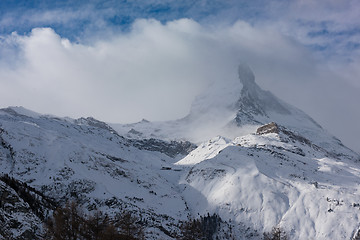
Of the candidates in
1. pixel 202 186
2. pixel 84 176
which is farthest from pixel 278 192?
pixel 84 176

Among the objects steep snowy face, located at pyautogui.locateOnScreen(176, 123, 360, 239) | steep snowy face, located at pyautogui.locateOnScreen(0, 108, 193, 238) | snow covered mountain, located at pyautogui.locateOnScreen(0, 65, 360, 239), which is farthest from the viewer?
steep snowy face, located at pyautogui.locateOnScreen(176, 123, 360, 239)

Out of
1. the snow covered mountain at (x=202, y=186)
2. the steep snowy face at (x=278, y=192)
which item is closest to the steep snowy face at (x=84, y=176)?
the snow covered mountain at (x=202, y=186)

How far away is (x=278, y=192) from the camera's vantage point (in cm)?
14525

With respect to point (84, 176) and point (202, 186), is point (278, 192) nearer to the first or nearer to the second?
point (202, 186)

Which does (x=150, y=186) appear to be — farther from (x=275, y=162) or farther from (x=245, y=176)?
(x=275, y=162)

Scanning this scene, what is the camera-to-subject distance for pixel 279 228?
422 feet

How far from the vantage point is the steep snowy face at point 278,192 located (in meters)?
129

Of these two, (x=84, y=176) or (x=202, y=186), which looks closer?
(x=84, y=176)

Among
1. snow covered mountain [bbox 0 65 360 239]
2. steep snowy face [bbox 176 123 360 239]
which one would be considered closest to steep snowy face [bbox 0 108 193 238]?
snow covered mountain [bbox 0 65 360 239]

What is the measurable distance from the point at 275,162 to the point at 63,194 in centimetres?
9716

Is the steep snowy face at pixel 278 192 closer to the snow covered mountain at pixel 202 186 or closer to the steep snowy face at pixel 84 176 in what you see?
the snow covered mountain at pixel 202 186

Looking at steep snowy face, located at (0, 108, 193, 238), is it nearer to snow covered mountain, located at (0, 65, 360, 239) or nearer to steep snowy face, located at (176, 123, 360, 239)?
snow covered mountain, located at (0, 65, 360, 239)

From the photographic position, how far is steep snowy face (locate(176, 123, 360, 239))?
12888cm

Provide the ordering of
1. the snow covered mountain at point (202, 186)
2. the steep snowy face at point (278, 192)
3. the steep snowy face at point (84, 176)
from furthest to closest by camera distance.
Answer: the steep snowy face at point (278, 192)
the snow covered mountain at point (202, 186)
the steep snowy face at point (84, 176)
